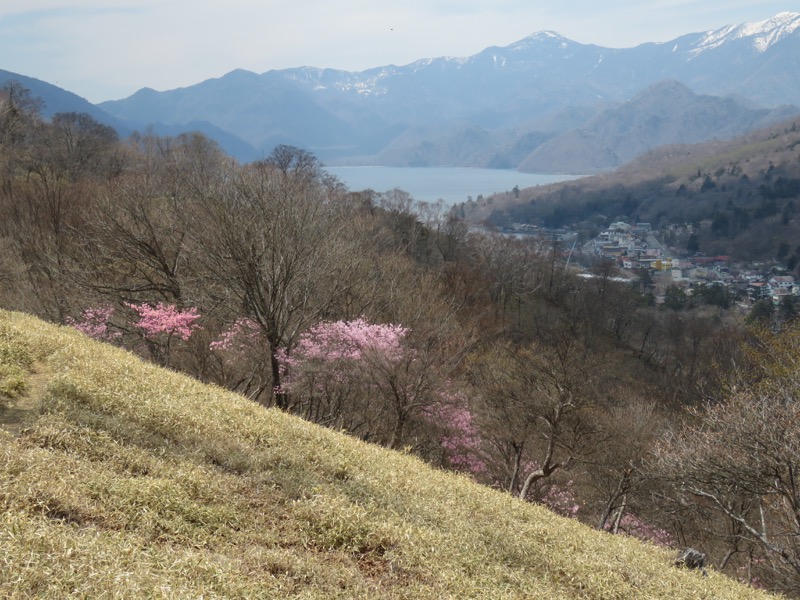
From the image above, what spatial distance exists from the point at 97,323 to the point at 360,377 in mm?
12628

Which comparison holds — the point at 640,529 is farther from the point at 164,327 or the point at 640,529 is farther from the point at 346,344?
the point at 164,327

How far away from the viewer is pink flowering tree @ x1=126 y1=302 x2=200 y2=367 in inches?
814

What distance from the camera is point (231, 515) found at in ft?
20.8

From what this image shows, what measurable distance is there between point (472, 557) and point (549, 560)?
1.30 m

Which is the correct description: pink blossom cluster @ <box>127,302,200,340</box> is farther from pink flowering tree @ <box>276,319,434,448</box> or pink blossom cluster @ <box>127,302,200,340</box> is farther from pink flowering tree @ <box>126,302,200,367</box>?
pink flowering tree @ <box>276,319,434,448</box>

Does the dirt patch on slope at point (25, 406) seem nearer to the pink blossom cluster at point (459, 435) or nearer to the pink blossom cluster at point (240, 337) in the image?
the pink blossom cluster at point (240, 337)

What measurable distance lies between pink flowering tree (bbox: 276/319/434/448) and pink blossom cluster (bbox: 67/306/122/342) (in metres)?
8.49

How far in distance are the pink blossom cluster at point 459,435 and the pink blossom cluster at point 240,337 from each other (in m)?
7.77

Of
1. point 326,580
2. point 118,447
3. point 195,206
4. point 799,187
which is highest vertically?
point 799,187

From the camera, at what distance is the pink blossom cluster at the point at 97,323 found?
2305 cm

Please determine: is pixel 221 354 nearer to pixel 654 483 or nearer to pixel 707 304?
pixel 654 483

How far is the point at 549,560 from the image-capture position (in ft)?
24.4

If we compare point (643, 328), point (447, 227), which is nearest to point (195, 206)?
point (447, 227)

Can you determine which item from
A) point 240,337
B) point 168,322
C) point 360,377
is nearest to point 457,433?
point 360,377
